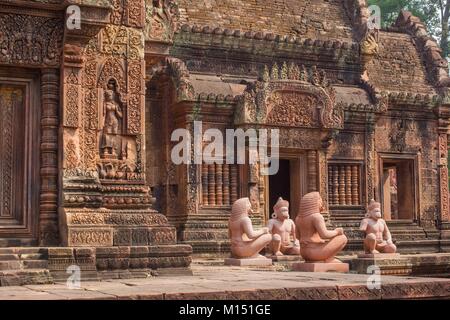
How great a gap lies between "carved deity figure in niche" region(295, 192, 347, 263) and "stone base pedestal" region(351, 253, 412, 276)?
89 cm

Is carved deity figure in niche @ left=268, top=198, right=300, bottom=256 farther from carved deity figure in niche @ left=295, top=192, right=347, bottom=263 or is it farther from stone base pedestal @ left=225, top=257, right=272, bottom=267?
carved deity figure in niche @ left=295, top=192, right=347, bottom=263

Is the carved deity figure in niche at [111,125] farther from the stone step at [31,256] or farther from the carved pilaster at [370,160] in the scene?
the carved pilaster at [370,160]

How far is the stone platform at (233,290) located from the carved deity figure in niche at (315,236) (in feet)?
9.53

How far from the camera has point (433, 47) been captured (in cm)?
2192

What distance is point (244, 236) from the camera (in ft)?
44.3

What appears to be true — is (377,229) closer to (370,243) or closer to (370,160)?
(370,243)

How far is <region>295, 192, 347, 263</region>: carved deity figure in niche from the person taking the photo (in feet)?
38.2

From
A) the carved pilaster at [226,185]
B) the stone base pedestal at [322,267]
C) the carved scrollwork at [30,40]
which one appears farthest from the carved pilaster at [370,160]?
the carved scrollwork at [30,40]

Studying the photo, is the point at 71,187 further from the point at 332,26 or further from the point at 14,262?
the point at 332,26

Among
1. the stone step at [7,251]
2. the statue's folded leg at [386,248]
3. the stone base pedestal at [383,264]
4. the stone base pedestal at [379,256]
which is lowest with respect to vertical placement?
the stone base pedestal at [383,264]

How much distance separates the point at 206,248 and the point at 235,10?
6281mm

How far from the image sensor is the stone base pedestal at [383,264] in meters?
12.7

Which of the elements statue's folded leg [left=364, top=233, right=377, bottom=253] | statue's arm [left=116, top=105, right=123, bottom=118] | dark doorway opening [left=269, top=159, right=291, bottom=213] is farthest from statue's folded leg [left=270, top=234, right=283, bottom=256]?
dark doorway opening [left=269, top=159, right=291, bottom=213]

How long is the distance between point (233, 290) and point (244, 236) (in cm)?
639
